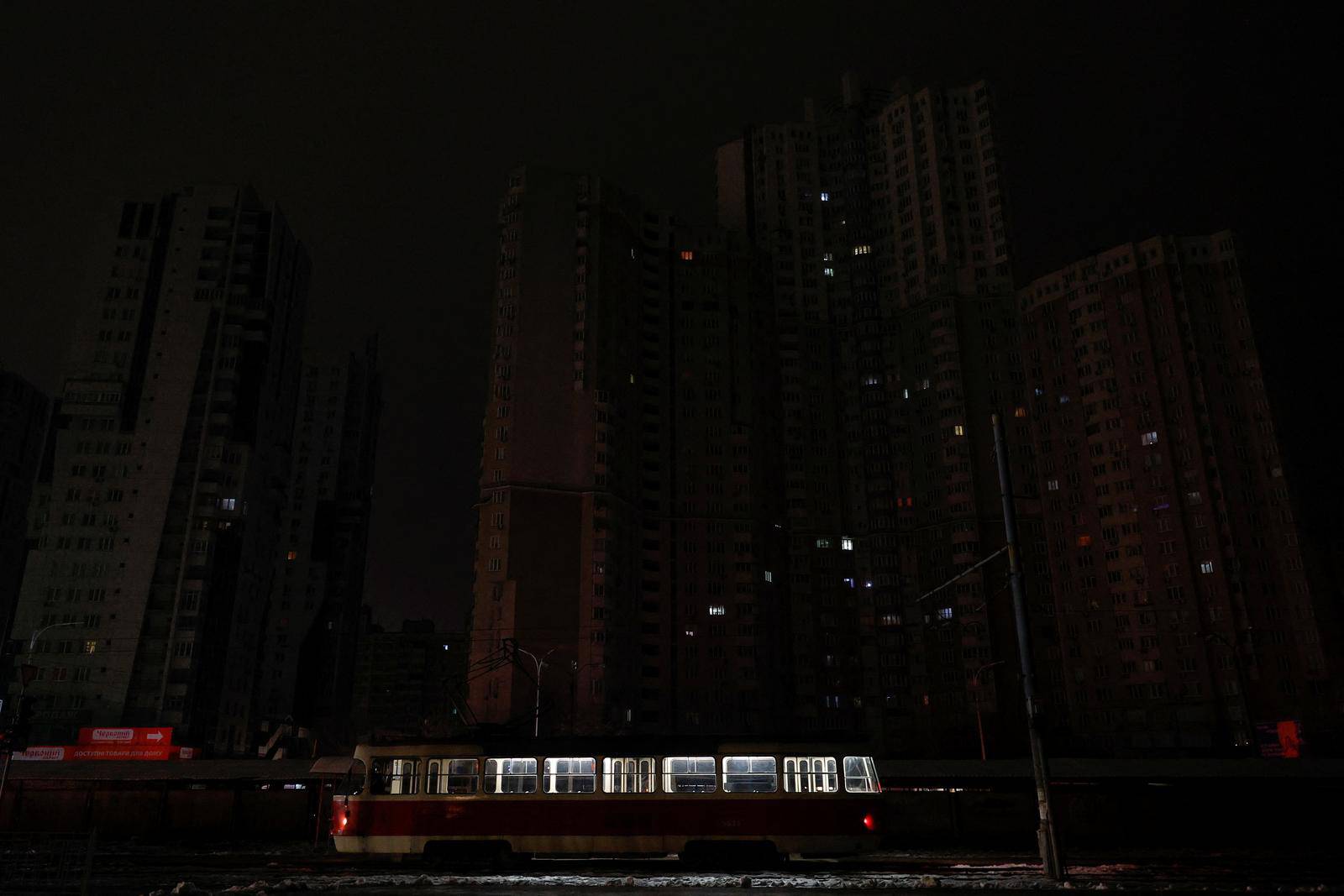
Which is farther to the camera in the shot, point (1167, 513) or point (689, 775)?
point (1167, 513)

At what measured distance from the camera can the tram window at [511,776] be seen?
31062 mm

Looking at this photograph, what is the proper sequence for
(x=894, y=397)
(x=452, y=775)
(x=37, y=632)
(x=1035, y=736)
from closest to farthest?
(x=1035, y=736), (x=452, y=775), (x=37, y=632), (x=894, y=397)

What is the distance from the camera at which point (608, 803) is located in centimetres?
3070

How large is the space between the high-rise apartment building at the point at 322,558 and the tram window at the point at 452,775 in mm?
124564

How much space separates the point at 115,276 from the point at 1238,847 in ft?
420

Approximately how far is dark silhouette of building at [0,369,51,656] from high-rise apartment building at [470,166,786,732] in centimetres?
9500

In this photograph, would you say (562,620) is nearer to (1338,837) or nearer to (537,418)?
(537,418)

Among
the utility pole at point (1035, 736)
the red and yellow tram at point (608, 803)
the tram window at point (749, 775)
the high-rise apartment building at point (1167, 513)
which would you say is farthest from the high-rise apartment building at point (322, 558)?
the utility pole at point (1035, 736)

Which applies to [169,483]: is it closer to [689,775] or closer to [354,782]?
[354,782]

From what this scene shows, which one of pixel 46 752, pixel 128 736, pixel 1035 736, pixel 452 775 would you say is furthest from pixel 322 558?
pixel 1035 736

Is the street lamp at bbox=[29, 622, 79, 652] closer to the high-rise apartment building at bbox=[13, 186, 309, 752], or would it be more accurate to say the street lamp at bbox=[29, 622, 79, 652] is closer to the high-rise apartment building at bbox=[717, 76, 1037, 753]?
the high-rise apartment building at bbox=[13, 186, 309, 752]

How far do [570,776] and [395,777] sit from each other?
6.12 m

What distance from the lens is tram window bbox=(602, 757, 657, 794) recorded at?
30688mm

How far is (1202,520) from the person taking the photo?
10869 cm
